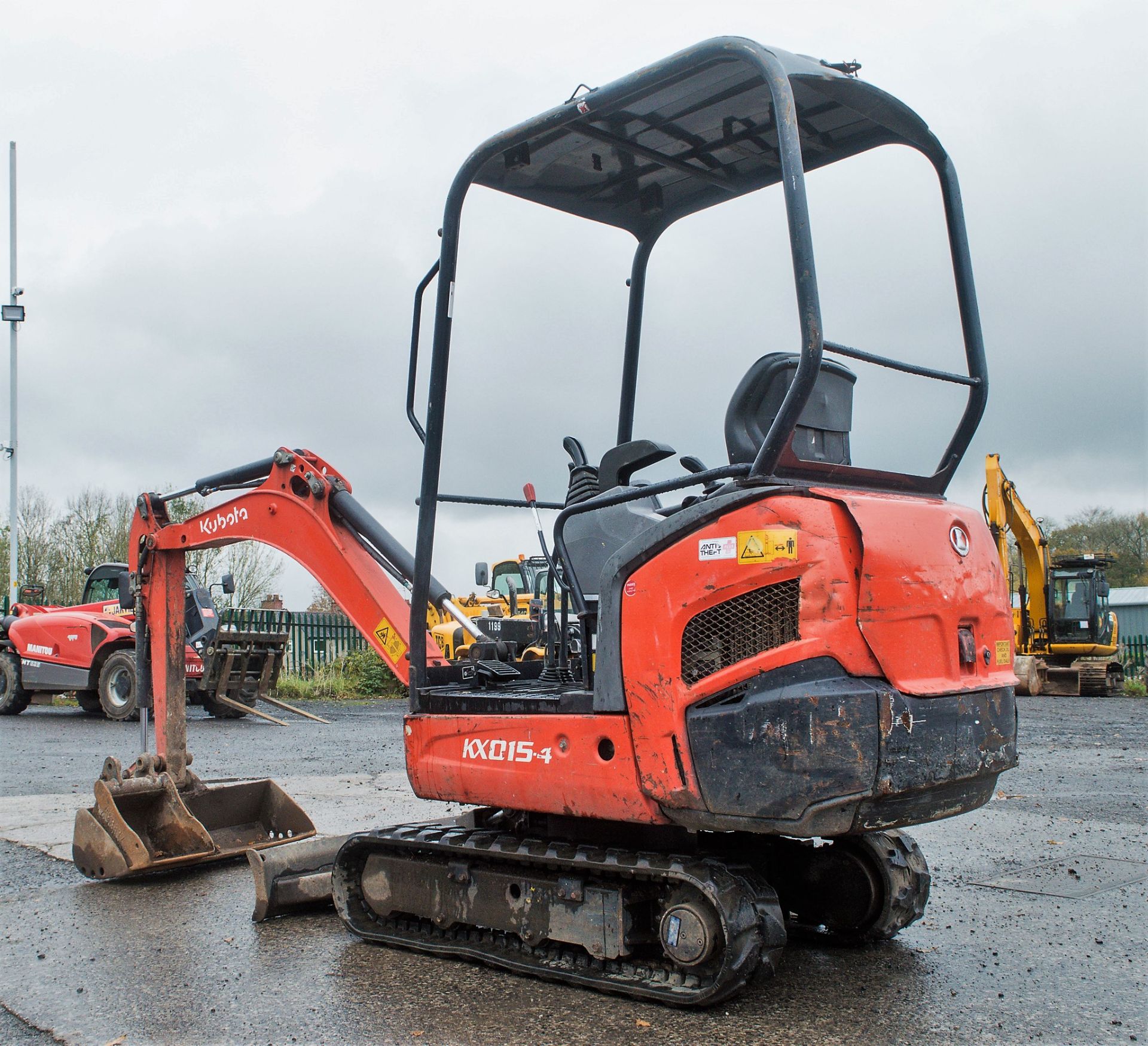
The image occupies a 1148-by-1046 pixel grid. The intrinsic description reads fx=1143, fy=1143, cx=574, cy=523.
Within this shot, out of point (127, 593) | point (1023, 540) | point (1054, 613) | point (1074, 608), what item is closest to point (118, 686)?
point (127, 593)

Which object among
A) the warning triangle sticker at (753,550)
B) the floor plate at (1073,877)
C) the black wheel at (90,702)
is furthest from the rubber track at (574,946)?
the black wheel at (90,702)

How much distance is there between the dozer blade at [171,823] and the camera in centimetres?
582

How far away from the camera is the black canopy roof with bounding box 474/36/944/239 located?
4.07m

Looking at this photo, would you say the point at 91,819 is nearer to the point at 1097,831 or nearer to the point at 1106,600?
the point at 1097,831

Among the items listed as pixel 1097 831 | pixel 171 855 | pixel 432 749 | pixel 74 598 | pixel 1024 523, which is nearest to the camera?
pixel 432 749

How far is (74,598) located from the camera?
3050 cm

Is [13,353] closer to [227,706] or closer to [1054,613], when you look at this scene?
[227,706]

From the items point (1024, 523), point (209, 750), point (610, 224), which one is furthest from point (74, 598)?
point (610, 224)

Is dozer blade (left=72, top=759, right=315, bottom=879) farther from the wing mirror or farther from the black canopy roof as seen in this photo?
the black canopy roof

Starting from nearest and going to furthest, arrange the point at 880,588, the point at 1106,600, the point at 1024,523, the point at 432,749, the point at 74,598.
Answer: the point at 880,588
the point at 432,749
the point at 1024,523
the point at 1106,600
the point at 74,598

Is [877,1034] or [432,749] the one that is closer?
[877,1034]

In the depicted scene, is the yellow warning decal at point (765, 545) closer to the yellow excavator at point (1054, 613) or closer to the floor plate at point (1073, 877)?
the floor plate at point (1073, 877)

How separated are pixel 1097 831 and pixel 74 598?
28.5 metres

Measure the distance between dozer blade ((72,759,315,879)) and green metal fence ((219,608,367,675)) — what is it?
19401mm
